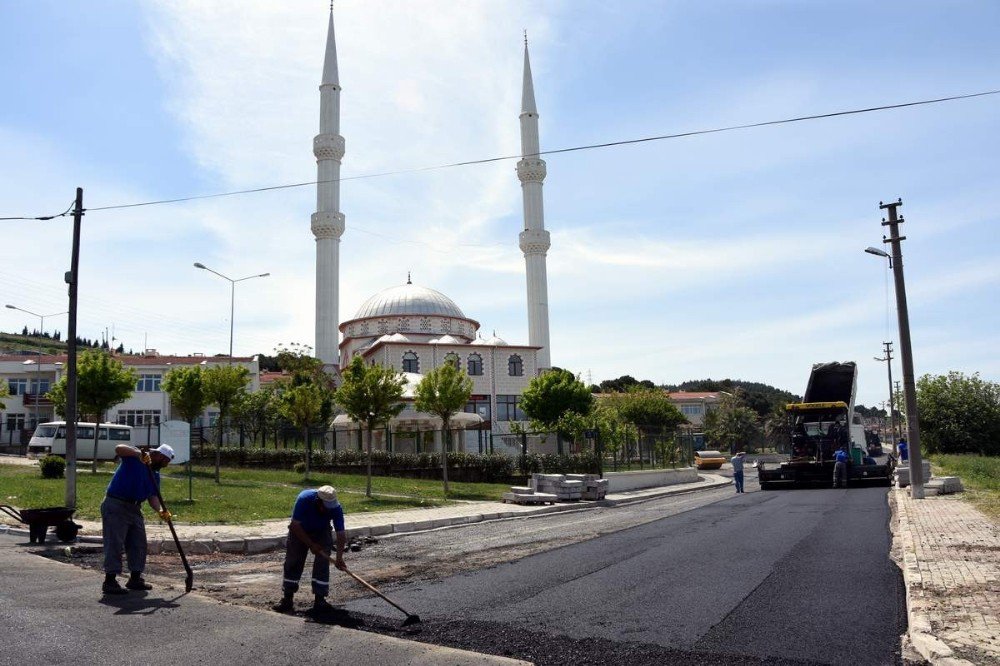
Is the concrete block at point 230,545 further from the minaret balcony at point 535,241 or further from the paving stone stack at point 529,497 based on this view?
the minaret balcony at point 535,241

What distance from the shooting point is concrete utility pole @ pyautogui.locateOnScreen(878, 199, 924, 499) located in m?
17.6

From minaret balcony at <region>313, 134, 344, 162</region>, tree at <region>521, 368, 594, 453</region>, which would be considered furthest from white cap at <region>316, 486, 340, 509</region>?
minaret balcony at <region>313, 134, 344, 162</region>

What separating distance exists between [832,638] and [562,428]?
22957mm

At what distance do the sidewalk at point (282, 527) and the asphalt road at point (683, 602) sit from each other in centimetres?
408

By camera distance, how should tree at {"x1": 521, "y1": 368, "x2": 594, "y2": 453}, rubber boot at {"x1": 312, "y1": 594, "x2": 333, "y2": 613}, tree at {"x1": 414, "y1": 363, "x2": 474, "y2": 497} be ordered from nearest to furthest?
rubber boot at {"x1": 312, "y1": 594, "x2": 333, "y2": 613} → tree at {"x1": 414, "y1": 363, "x2": 474, "y2": 497} → tree at {"x1": 521, "y1": 368, "x2": 594, "y2": 453}

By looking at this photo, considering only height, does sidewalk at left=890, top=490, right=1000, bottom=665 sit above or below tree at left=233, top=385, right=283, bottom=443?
below

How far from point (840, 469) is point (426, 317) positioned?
39425 mm

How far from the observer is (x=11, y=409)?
50.2 meters

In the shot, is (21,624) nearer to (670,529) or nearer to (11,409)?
(670,529)

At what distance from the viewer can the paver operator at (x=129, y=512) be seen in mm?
7516

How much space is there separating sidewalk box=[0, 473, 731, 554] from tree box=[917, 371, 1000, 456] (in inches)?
1353

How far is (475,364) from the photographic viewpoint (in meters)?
50.6

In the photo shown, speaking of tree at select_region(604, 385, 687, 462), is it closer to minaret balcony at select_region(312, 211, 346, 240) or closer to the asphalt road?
minaret balcony at select_region(312, 211, 346, 240)

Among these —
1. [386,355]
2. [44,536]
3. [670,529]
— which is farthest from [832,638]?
[386,355]
